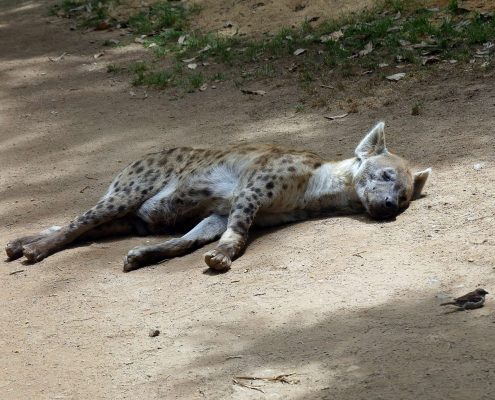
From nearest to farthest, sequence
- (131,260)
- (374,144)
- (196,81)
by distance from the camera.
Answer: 1. (131,260)
2. (374,144)
3. (196,81)

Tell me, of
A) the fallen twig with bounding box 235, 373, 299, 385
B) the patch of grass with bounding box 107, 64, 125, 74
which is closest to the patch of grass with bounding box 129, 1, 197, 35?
the patch of grass with bounding box 107, 64, 125, 74

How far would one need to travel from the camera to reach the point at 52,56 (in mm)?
10297

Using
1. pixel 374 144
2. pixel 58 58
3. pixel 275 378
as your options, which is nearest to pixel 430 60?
pixel 374 144

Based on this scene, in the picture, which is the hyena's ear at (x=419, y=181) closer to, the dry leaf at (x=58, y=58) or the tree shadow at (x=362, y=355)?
the tree shadow at (x=362, y=355)

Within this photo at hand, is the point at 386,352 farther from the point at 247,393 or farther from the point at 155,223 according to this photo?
the point at 155,223

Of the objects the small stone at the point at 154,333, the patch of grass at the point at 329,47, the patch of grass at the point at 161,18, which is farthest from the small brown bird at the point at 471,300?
the patch of grass at the point at 161,18

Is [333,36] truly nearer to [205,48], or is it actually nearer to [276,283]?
[205,48]

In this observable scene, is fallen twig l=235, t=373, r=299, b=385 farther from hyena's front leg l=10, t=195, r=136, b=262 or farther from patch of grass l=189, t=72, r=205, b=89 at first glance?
patch of grass l=189, t=72, r=205, b=89

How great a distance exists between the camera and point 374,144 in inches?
234

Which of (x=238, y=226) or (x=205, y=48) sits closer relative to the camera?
(x=238, y=226)

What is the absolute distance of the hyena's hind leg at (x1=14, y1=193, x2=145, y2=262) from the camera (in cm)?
564

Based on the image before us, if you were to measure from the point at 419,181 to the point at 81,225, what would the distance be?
7.20 ft

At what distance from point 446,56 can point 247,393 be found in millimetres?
5243

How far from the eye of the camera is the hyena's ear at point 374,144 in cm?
589
